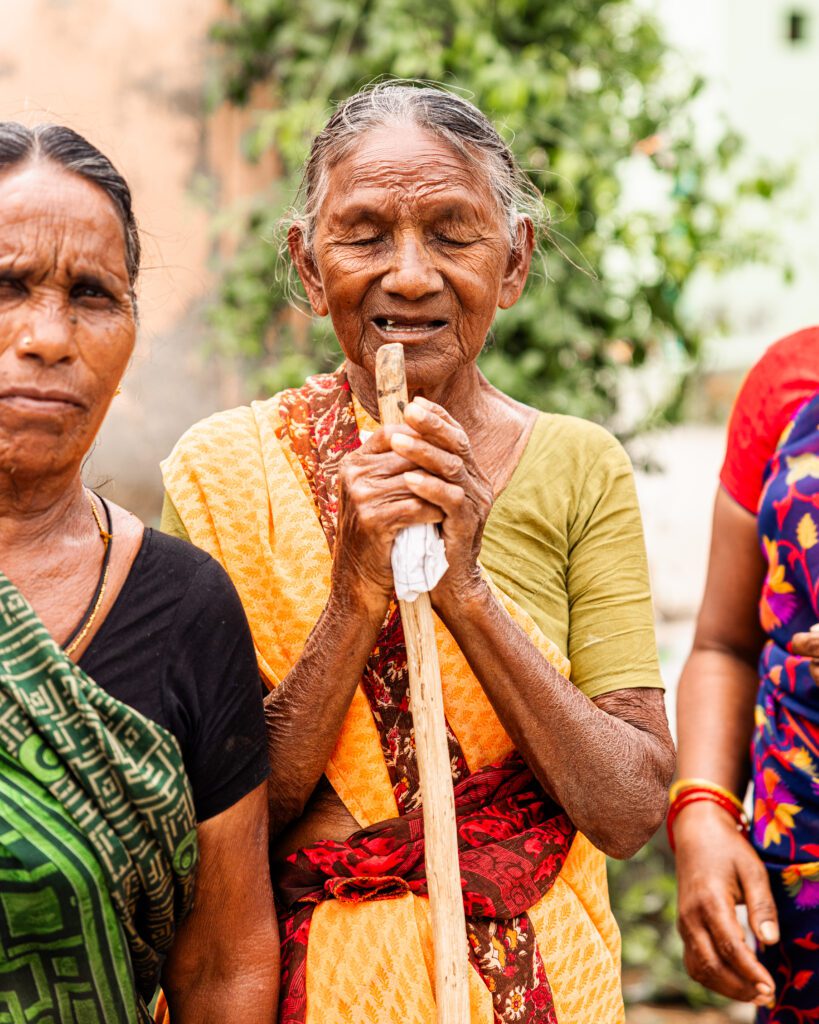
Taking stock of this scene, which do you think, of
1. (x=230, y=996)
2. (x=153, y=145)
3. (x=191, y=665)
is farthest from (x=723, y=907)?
(x=153, y=145)

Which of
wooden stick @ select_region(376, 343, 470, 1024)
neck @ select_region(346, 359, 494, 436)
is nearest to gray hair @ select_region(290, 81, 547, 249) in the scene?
neck @ select_region(346, 359, 494, 436)

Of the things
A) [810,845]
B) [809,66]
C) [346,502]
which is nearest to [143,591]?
[346,502]

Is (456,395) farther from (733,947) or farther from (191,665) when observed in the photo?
(733,947)

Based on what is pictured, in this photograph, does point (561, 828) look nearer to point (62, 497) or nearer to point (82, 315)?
point (62, 497)

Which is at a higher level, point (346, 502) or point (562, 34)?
point (562, 34)

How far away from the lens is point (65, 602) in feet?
6.25

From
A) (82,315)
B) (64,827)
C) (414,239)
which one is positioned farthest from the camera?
(414,239)

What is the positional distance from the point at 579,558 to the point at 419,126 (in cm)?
84

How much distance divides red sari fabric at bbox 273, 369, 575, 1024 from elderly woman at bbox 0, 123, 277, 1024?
15 cm

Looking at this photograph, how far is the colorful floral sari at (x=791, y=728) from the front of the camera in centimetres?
256

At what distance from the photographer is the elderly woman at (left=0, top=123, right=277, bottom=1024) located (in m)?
1.75

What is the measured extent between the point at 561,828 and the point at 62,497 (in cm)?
106

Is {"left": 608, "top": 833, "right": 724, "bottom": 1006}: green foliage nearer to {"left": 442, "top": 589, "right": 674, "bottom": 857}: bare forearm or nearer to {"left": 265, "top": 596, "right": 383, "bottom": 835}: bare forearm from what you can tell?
{"left": 442, "top": 589, "right": 674, "bottom": 857}: bare forearm

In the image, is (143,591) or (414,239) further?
(414,239)
